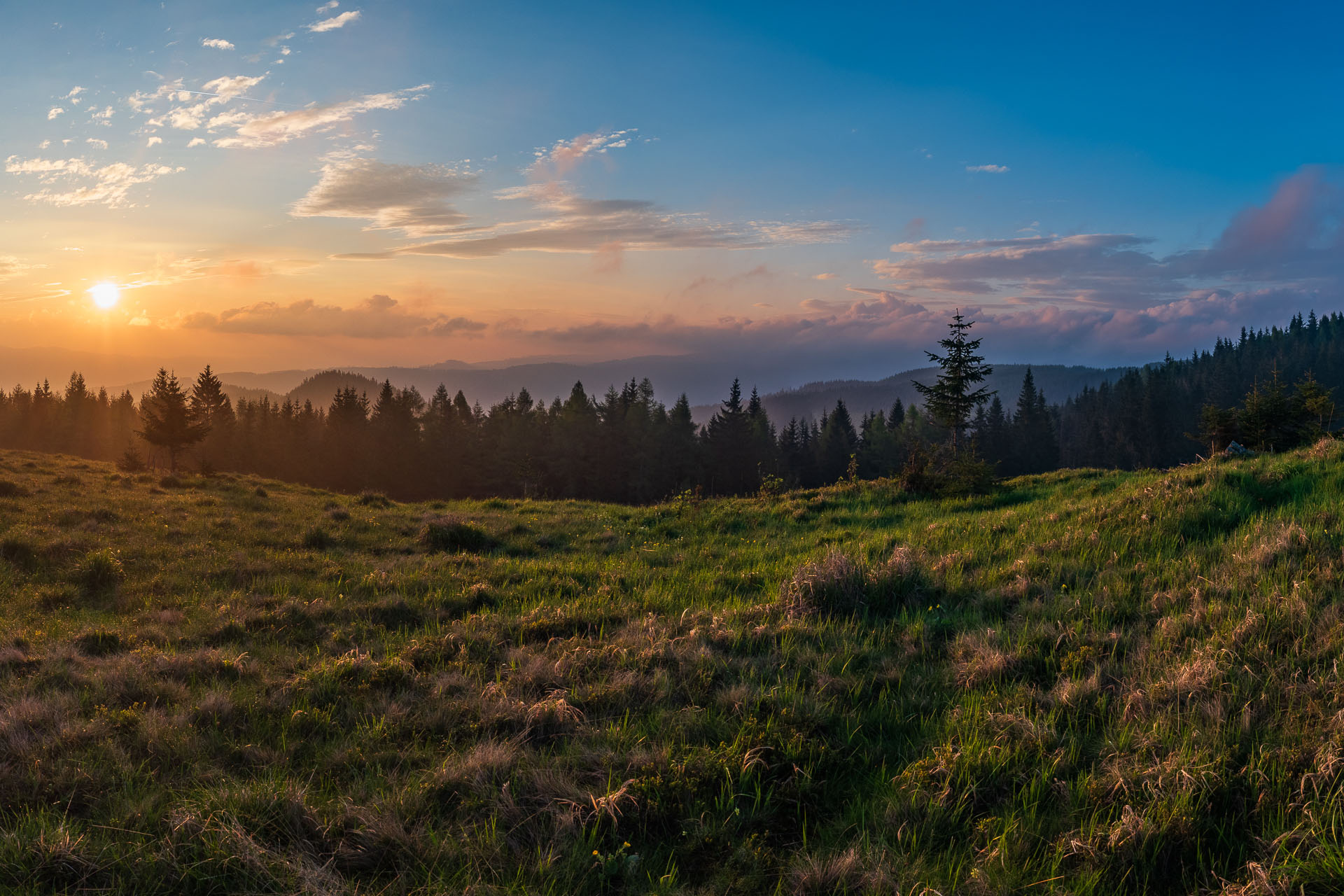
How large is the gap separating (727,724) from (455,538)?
34.1 ft

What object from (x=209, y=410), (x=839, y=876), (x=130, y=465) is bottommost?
(x=839, y=876)

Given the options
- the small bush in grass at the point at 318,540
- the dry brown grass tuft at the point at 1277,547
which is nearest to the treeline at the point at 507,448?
the small bush in grass at the point at 318,540

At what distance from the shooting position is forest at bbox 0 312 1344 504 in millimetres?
73375

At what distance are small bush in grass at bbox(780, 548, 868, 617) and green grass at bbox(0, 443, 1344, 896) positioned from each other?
4cm

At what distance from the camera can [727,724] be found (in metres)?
4.57

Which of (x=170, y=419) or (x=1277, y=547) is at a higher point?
(x=170, y=419)

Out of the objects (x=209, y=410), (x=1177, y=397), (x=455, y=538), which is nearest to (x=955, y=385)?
(x=455, y=538)

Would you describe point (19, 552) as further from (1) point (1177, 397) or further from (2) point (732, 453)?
(1) point (1177, 397)

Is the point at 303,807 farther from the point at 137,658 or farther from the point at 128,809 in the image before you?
the point at 137,658

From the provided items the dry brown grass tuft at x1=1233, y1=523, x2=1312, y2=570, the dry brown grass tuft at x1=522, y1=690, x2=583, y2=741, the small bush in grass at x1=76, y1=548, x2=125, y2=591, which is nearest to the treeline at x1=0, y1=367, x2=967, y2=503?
the small bush in grass at x1=76, y1=548, x2=125, y2=591

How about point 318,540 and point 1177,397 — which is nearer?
point 318,540

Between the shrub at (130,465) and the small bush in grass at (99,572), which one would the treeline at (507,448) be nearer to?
the shrub at (130,465)

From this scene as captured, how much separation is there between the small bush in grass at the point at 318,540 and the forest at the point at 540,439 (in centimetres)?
3965

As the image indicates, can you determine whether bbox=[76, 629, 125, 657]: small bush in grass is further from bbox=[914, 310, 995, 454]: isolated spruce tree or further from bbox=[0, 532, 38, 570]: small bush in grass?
bbox=[914, 310, 995, 454]: isolated spruce tree
